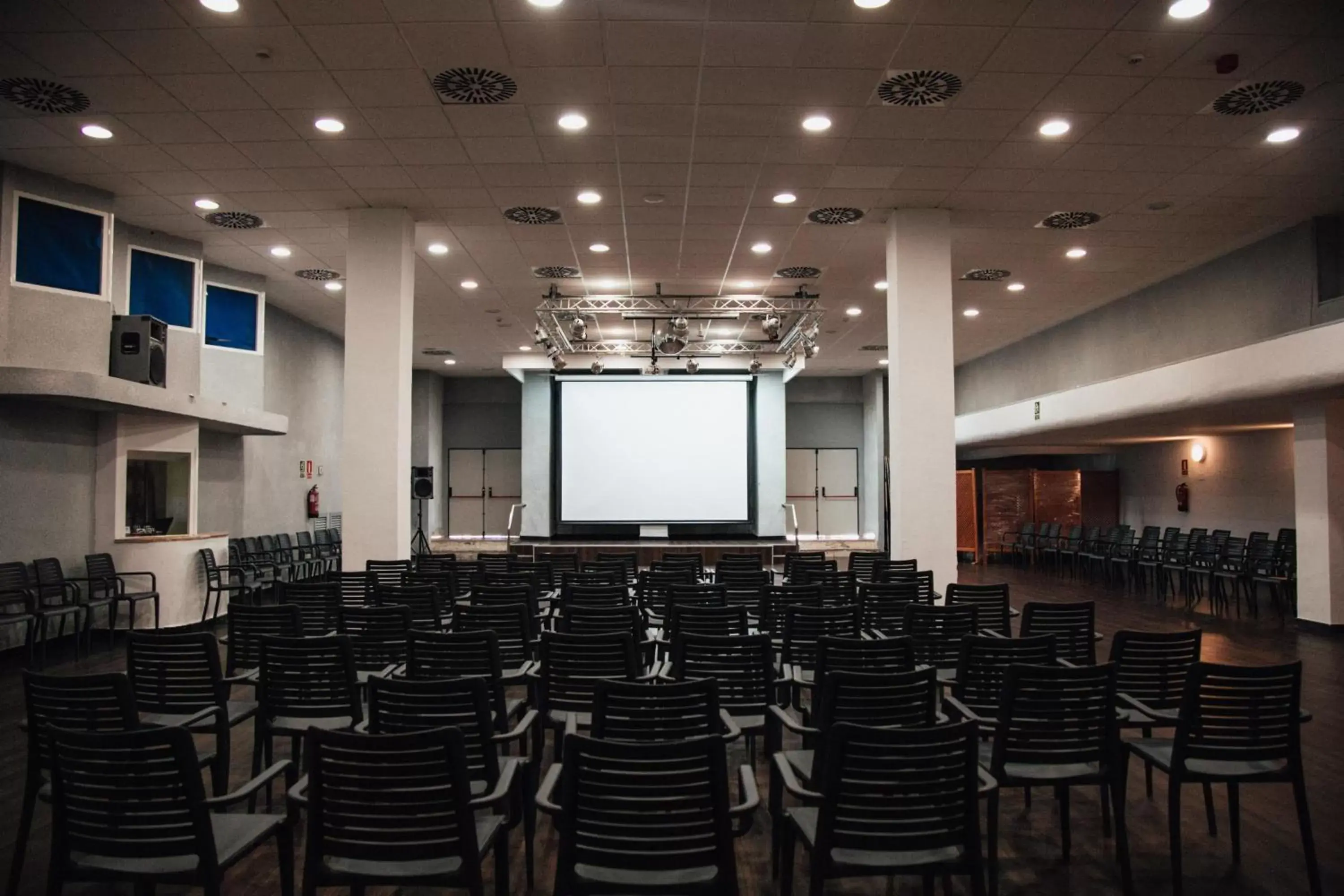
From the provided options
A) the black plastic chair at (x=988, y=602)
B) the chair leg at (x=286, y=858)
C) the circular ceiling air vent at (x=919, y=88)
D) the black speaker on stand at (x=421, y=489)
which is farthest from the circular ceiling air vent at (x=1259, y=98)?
the black speaker on stand at (x=421, y=489)

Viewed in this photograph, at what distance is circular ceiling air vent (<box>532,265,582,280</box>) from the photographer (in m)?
11.1

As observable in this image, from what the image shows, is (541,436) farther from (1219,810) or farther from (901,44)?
(1219,810)

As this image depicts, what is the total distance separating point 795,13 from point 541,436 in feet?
44.3

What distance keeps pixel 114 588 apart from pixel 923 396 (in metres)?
8.44

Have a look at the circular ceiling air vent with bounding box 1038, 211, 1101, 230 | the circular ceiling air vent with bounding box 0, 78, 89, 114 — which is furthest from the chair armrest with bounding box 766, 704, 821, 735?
the circular ceiling air vent with bounding box 1038, 211, 1101, 230

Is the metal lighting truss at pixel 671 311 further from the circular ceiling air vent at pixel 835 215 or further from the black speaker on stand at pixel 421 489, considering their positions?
the black speaker on stand at pixel 421 489

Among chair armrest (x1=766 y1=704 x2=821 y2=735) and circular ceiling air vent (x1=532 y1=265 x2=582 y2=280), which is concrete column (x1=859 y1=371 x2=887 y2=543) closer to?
circular ceiling air vent (x1=532 y1=265 x2=582 y2=280)

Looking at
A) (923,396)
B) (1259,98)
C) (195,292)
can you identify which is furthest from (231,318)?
(1259,98)

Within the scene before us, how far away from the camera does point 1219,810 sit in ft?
13.3

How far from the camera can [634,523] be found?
16.2 meters

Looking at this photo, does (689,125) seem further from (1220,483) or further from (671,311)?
(1220,483)

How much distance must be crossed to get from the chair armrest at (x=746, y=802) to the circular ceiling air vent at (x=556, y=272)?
9.08 metres

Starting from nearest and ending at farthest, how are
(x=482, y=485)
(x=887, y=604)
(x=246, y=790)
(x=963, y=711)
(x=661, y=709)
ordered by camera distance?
(x=246, y=790) < (x=661, y=709) < (x=963, y=711) < (x=887, y=604) < (x=482, y=485)

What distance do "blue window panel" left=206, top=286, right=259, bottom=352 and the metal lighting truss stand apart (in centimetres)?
396
